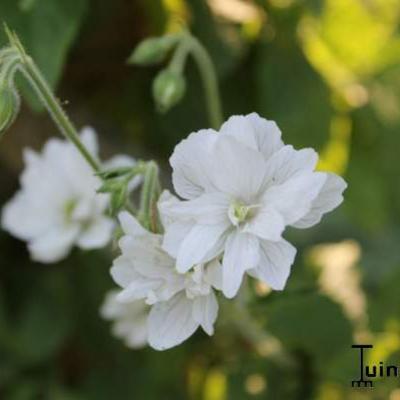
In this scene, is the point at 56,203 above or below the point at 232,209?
below

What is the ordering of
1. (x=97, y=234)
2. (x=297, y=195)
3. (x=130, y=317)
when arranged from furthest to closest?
(x=130, y=317) → (x=97, y=234) → (x=297, y=195)

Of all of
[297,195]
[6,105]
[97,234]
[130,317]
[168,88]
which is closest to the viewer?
[297,195]

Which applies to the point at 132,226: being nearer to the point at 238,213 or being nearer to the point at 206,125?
the point at 238,213

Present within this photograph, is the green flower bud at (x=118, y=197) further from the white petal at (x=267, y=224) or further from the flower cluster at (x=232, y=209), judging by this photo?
the white petal at (x=267, y=224)

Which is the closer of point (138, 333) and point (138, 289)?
point (138, 289)

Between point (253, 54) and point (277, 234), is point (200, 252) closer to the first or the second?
point (277, 234)

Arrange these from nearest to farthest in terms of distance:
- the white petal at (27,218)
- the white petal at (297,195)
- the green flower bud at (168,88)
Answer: the white petal at (297,195) < the green flower bud at (168,88) < the white petal at (27,218)

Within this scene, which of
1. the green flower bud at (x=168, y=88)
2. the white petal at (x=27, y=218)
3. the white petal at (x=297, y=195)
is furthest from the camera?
the white petal at (x=27, y=218)

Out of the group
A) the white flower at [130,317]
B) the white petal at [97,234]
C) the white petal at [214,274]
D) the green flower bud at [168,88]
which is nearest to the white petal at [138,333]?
the white flower at [130,317]

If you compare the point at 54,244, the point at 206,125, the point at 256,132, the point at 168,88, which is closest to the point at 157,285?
the point at 256,132
